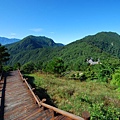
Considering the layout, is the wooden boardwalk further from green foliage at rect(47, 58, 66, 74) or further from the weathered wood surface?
green foliage at rect(47, 58, 66, 74)

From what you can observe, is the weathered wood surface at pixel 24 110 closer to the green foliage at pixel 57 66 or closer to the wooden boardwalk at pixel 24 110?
the wooden boardwalk at pixel 24 110

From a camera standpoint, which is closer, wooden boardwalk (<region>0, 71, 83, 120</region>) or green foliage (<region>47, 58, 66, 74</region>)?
wooden boardwalk (<region>0, 71, 83, 120</region>)

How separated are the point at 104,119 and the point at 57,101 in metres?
4.46

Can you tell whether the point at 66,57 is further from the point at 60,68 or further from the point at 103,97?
the point at 103,97

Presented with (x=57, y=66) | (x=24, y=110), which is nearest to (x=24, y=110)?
(x=24, y=110)

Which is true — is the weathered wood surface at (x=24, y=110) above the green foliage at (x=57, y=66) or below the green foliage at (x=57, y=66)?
below

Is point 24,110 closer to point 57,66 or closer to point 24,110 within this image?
point 24,110

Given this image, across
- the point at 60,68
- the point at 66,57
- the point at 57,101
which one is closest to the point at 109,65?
the point at 60,68

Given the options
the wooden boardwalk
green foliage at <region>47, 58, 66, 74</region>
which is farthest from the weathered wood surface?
green foliage at <region>47, 58, 66, 74</region>

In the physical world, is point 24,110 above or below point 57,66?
below

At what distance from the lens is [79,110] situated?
26.6ft

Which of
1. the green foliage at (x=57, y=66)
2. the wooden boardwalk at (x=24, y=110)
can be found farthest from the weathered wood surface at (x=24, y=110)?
the green foliage at (x=57, y=66)

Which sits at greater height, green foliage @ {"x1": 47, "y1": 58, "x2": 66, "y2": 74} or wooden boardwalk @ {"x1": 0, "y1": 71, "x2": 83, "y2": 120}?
green foliage @ {"x1": 47, "y1": 58, "x2": 66, "y2": 74}

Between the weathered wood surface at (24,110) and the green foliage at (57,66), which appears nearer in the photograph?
the weathered wood surface at (24,110)
